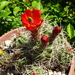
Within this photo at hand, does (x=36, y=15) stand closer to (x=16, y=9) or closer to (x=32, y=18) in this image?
(x=32, y=18)

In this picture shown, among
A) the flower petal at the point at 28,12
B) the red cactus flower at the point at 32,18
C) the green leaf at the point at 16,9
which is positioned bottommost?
the red cactus flower at the point at 32,18

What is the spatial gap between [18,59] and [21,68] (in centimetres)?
9

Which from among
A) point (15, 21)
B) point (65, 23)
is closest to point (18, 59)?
point (15, 21)

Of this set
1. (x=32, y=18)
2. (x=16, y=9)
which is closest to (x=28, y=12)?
(x=32, y=18)

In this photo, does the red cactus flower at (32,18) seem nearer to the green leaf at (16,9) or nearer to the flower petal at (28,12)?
the flower petal at (28,12)

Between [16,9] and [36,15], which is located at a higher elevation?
[16,9]

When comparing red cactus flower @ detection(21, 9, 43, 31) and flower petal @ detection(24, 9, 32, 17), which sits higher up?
flower petal @ detection(24, 9, 32, 17)

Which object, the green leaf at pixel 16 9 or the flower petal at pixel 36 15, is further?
the green leaf at pixel 16 9

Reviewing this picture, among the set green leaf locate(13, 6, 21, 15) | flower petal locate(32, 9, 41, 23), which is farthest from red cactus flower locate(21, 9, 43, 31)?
green leaf locate(13, 6, 21, 15)

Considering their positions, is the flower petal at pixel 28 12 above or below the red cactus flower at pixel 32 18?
above

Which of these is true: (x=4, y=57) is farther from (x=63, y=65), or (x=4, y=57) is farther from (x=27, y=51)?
(x=63, y=65)

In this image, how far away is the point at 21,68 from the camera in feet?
5.49

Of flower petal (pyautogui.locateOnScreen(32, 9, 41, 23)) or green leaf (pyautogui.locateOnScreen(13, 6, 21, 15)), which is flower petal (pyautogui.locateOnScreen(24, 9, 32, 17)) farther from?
green leaf (pyautogui.locateOnScreen(13, 6, 21, 15))

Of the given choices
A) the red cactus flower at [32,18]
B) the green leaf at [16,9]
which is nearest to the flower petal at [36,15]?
the red cactus flower at [32,18]
